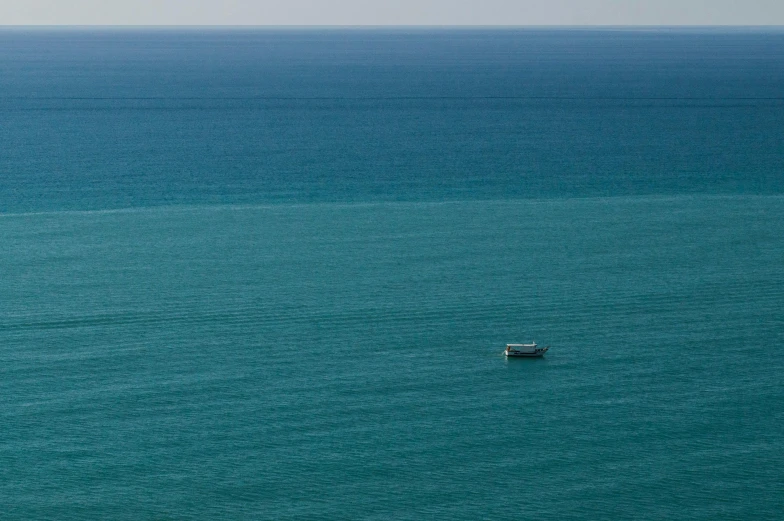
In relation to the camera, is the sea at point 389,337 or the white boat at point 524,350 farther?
the white boat at point 524,350

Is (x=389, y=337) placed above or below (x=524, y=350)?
above

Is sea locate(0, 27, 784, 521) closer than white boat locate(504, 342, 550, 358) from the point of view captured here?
Yes

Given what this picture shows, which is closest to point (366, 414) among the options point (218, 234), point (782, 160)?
point (218, 234)

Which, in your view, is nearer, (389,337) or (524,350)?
(524,350)

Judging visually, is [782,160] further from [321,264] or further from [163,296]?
[163,296]
